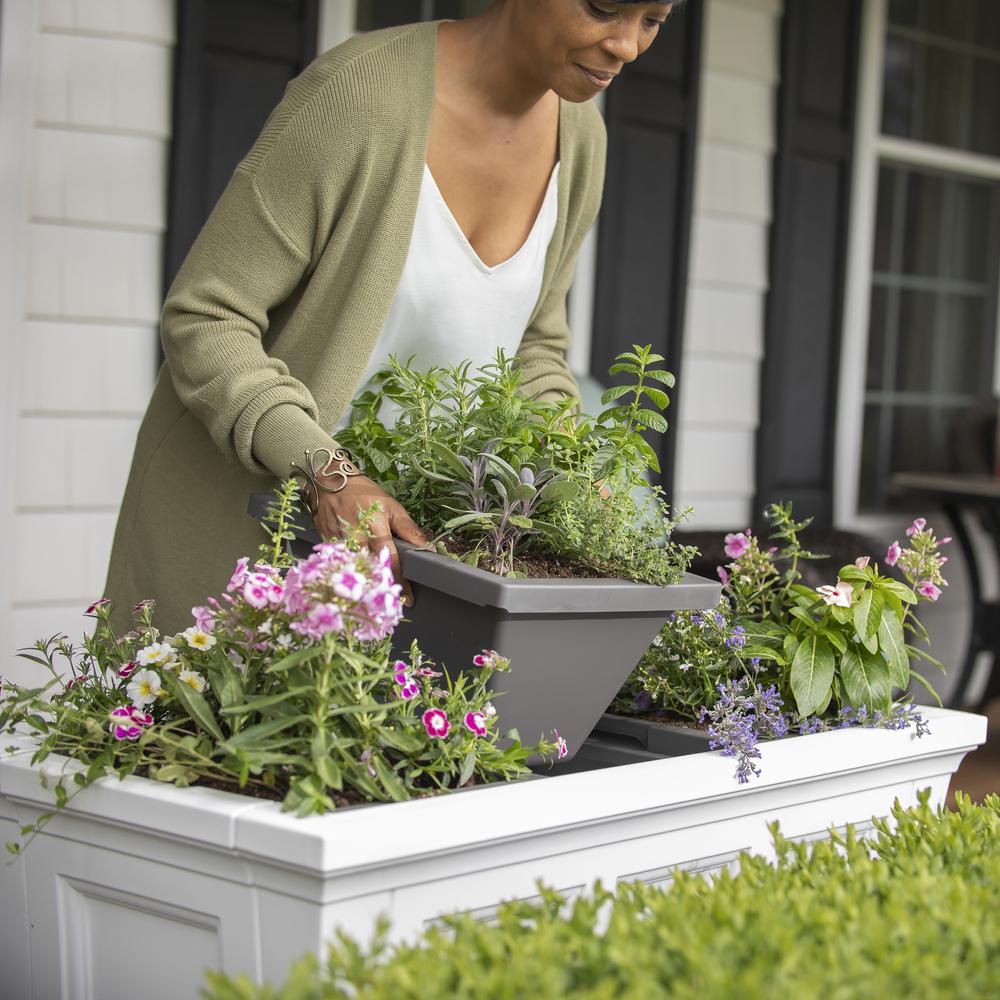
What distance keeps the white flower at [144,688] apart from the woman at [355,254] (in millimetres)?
214

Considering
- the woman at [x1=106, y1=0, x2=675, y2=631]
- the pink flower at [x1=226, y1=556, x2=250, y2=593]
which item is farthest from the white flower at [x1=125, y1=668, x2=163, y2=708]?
the woman at [x1=106, y1=0, x2=675, y2=631]

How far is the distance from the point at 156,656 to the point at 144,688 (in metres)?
0.03

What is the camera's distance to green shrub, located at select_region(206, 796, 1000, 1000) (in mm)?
900

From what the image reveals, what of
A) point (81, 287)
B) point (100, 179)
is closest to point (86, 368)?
point (81, 287)

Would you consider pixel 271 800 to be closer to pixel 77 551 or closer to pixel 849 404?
pixel 77 551

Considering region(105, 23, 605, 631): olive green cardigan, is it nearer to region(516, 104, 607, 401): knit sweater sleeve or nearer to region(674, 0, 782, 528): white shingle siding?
region(516, 104, 607, 401): knit sweater sleeve

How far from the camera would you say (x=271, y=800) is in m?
1.15

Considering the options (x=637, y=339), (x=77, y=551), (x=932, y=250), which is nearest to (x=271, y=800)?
(x=77, y=551)

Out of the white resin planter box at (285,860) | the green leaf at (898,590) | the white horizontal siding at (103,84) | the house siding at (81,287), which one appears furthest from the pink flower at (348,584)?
the white horizontal siding at (103,84)

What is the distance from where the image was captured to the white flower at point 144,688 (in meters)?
1.27

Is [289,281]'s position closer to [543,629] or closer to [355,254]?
[355,254]

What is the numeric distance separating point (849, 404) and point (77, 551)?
113 inches

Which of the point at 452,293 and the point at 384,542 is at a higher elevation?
the point at 452,293

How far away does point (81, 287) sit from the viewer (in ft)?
11.0
